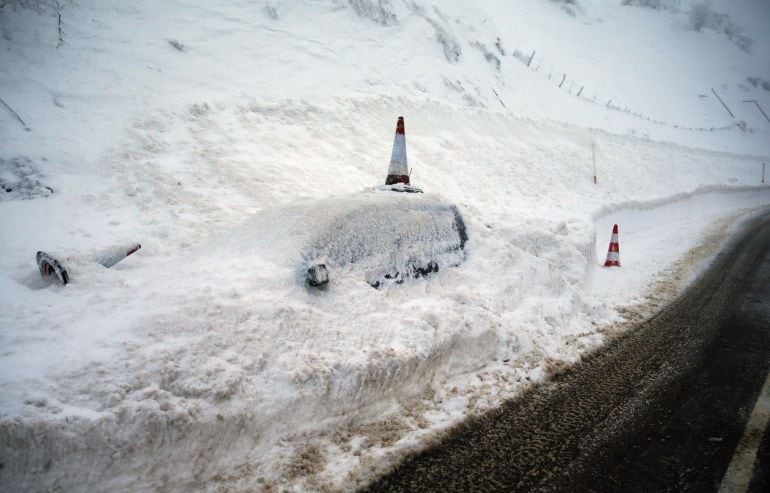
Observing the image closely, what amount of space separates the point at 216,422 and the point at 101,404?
0.58 metres

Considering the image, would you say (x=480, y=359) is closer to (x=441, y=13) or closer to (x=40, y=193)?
(x=40, y=193)

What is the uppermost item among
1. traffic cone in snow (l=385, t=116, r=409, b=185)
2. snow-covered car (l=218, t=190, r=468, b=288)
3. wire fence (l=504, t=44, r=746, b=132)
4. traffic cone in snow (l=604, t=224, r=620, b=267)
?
wire fence (l=504, t=44, r=746, b=132)

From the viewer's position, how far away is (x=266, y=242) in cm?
365

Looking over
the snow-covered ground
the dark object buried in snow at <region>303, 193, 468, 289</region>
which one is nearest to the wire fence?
the snow-covered ground

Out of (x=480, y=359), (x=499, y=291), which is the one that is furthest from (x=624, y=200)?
(x=480, y=359)

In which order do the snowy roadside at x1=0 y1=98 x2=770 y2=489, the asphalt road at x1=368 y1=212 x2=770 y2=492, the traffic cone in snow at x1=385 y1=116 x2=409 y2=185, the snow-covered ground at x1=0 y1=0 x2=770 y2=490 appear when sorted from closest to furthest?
the snowy roadside at x1=0 y1=98 x2=770 y2=489 → the snow-covered ground at x1=0 y1=0 x2=770 y2=490 → the asphalt road at x1=368 y1=212 x2=770 y2=492 → the traffic cone in snow at x1=385 y1=116 x2=409 y2=185

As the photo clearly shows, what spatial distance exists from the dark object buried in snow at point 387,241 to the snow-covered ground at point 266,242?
0.15 m

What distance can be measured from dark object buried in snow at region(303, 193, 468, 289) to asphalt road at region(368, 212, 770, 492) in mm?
1529

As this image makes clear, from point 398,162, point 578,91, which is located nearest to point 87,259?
point 398,162

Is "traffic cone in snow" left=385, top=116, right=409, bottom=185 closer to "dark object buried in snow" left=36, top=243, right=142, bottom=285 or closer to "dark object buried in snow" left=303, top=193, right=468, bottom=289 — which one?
"dark object buried in snow" left=303, top=193, right=468, bottom=289

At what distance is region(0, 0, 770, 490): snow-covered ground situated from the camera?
7.27 feet

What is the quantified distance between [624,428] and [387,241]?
7.92 ft

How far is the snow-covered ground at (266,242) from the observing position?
222cm

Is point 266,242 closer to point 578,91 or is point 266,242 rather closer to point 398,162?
point 398,162
